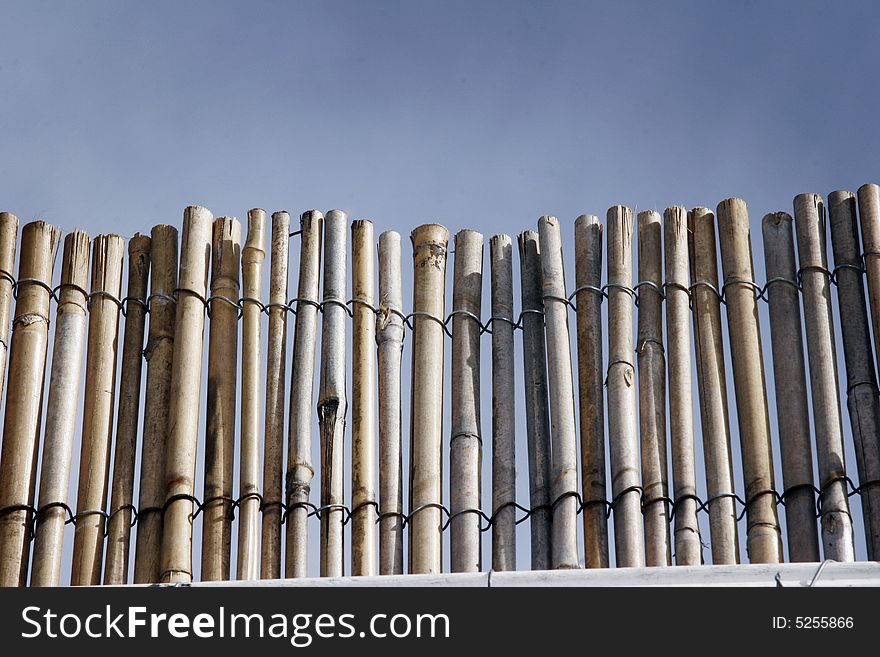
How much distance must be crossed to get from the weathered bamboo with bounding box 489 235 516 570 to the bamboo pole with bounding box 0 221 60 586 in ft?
5.76

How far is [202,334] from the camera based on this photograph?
22.6ft

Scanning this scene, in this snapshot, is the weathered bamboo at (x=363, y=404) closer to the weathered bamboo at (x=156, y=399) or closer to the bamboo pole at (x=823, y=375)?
the weathered bamboo at (x=156, y=399)

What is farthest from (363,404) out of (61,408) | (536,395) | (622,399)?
(61,408)

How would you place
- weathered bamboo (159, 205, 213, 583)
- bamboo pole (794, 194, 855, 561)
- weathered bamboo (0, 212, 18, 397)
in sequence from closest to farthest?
bamboo pole (794, 194, 855, 561)
weathered bamboo (159, 205, 213, 583)
weathered bamboo (0, 212, 18, 397)

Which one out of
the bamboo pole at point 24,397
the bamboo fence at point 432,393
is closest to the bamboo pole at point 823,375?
the bamboo fence at point 432,393

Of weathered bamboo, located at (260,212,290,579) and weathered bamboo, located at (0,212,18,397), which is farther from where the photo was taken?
weathered bamboo, located at (0,212,18,397)

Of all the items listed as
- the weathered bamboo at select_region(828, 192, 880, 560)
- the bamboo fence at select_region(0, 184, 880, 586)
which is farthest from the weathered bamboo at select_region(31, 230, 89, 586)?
the weathered bamboo at select_region(828, 192, 880, 560)

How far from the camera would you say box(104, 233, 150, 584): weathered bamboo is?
21.2 ft

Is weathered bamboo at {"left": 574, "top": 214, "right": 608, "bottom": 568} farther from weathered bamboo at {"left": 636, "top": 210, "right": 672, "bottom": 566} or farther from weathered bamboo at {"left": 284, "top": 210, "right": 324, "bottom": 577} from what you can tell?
weathered bamboo at {"left": 284, "top": 210, "right": 324, "bottom": 577}

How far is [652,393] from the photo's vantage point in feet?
21.8

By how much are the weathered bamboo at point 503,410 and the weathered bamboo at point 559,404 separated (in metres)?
0.15

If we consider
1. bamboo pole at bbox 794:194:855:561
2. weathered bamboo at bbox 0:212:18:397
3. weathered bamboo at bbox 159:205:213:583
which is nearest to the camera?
bamboo pole at bbox 794:194:855:561

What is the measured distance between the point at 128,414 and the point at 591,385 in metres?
1.79
